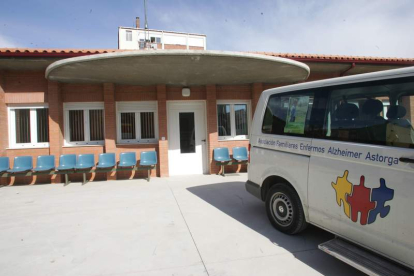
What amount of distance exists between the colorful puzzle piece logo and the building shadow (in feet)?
2.33

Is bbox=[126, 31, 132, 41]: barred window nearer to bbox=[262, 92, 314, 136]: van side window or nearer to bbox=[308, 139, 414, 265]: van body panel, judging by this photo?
bbox=[262, 92, 314, 136]: van side window

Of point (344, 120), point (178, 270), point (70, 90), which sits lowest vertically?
point (178, 270)

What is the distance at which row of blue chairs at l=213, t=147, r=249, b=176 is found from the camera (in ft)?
26.8

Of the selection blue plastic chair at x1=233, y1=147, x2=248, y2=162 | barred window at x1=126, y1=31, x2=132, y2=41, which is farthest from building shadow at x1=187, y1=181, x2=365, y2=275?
barred window at x1=126, y1=31, x2=132, y2=41

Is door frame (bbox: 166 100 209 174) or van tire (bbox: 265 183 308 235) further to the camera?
door frame (bbox: 166 100 209 174)

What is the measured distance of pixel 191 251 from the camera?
10.5 ft

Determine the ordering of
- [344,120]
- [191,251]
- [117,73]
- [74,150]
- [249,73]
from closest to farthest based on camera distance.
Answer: [344,120] → [191,251] → [117,73] → [249,73] → [74,150]

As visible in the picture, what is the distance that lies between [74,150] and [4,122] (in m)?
2.20

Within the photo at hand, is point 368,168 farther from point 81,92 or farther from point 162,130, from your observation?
point 81,92

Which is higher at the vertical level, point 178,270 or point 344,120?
point 344,120

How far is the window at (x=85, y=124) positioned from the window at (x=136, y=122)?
2.13 ft

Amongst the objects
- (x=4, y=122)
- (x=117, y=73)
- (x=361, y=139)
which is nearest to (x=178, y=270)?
(x=361, y=139)

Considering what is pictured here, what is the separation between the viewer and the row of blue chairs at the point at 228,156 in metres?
8.16

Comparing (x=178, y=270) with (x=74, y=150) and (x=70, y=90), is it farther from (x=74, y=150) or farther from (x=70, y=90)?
(x=70, y=90)
